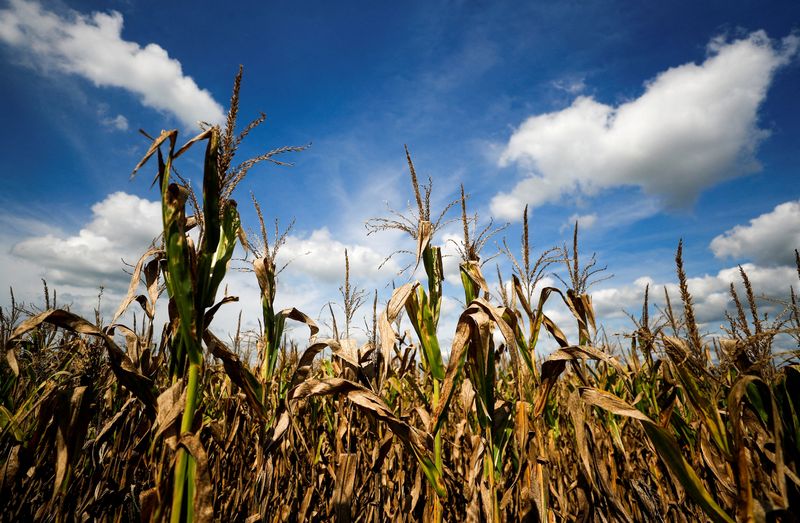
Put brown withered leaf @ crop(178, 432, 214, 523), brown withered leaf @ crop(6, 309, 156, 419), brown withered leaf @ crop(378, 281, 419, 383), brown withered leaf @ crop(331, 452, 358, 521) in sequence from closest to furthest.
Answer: brown withered leaf @ crop(178, 432, 214, 523) → brown withered leaf @ crop(6, 309, 156, 419) → brown withered leaf @ crop(331, 452, 358, 521) → brown withered leaf @ crop(378, 281, 419, 383)

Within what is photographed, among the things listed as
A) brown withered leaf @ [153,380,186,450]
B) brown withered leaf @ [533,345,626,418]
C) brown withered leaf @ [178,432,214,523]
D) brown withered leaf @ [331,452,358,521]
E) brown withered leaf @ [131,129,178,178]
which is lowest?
brown withered leaf @ [331,452,358,521]

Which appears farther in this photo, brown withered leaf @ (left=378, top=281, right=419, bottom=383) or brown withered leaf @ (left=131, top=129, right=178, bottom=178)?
brown withered leaf @ (left=378, top=281, right=419, bottom=383)

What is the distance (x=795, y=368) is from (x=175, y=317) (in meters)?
2.72

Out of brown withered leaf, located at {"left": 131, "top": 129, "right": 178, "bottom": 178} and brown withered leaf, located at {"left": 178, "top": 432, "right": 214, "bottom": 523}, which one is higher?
brown withered leaf, located at {"left": 131, "top": 129, "right": 178, "bottom": 178}

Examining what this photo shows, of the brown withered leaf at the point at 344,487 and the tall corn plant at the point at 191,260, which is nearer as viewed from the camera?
the tall corn plant at the point at 191,260

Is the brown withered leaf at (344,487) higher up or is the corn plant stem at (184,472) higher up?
the corn plant stem at (184,472)

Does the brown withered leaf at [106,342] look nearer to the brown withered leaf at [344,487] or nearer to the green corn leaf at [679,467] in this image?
the brown withered leaf at [344,487]

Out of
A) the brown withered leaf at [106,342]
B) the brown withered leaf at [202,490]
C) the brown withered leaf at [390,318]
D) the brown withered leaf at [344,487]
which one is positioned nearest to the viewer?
the brown withered leaf at [202,490]

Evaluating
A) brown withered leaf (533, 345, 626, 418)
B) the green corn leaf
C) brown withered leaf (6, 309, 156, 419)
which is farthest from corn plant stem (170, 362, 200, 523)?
the green corn leaf

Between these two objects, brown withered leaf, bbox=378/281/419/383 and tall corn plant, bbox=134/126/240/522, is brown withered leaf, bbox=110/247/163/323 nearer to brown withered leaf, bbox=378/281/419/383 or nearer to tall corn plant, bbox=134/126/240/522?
tall corn plant, bbox=134/126/240/522

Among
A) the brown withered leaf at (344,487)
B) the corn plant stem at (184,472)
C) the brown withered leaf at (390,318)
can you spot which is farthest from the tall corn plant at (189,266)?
the brown withered leaf at (390,318)

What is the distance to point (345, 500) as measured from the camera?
6.21ft

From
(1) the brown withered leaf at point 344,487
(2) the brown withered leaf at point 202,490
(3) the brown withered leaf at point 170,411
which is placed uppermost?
(3) the brown withered leaf at point 170,411

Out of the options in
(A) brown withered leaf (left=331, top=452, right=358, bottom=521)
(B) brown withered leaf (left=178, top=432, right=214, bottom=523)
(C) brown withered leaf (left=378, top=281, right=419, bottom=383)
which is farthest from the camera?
(C) brown withered leaf (left=378, top=281, right=419, bottom=383)
